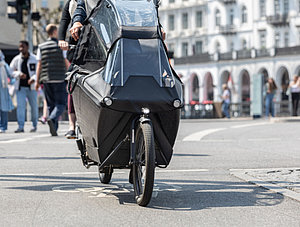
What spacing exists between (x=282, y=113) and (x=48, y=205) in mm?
37476

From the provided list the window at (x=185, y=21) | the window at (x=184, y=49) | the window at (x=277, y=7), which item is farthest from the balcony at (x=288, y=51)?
the window at (x=185, y=21)

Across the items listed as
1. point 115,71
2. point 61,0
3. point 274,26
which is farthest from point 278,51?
point 115,71

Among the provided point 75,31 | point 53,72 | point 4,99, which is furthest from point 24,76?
point 75,31

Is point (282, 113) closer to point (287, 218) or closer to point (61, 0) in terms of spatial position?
Answer: point (287, 218)

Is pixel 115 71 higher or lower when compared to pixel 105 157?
higher

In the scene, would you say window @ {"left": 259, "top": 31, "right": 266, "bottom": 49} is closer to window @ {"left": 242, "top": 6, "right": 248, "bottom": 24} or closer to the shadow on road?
window @ {"left": 242, "top": 6, "right": 248, "bottom": 24}

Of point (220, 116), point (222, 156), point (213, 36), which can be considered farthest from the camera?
point (213, 36)

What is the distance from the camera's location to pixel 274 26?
283 feet

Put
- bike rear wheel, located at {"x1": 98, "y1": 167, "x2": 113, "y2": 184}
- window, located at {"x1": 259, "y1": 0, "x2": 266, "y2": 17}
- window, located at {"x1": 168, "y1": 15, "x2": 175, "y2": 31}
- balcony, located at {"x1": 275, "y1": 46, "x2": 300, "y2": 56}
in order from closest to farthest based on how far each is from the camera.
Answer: bike rear wheel, located at {"x1": 98, "y1": 167, "x2": 113, "y2": 184}
balcony, located at {"x1": 275, "y1": 46, "x2": 300, "y2": 56}
window, located at {"x1": 259, "y1": 0, "x2": 266, "y2": 17}
window, located at {"x1": 168, "y1": 15, "x2": 175, "y2": 31}

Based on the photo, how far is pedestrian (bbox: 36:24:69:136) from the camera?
614 inches

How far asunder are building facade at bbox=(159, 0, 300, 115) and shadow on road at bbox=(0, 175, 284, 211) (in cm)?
6872

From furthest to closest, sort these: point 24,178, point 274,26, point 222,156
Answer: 1. point 274,26
2. point 222,156
3. point 24,178

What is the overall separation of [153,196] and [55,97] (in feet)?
30.7

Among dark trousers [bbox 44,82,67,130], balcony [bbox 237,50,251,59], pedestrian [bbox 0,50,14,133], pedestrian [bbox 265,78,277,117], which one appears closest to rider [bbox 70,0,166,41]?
dark trousers [bbox 44,82,67,130]
